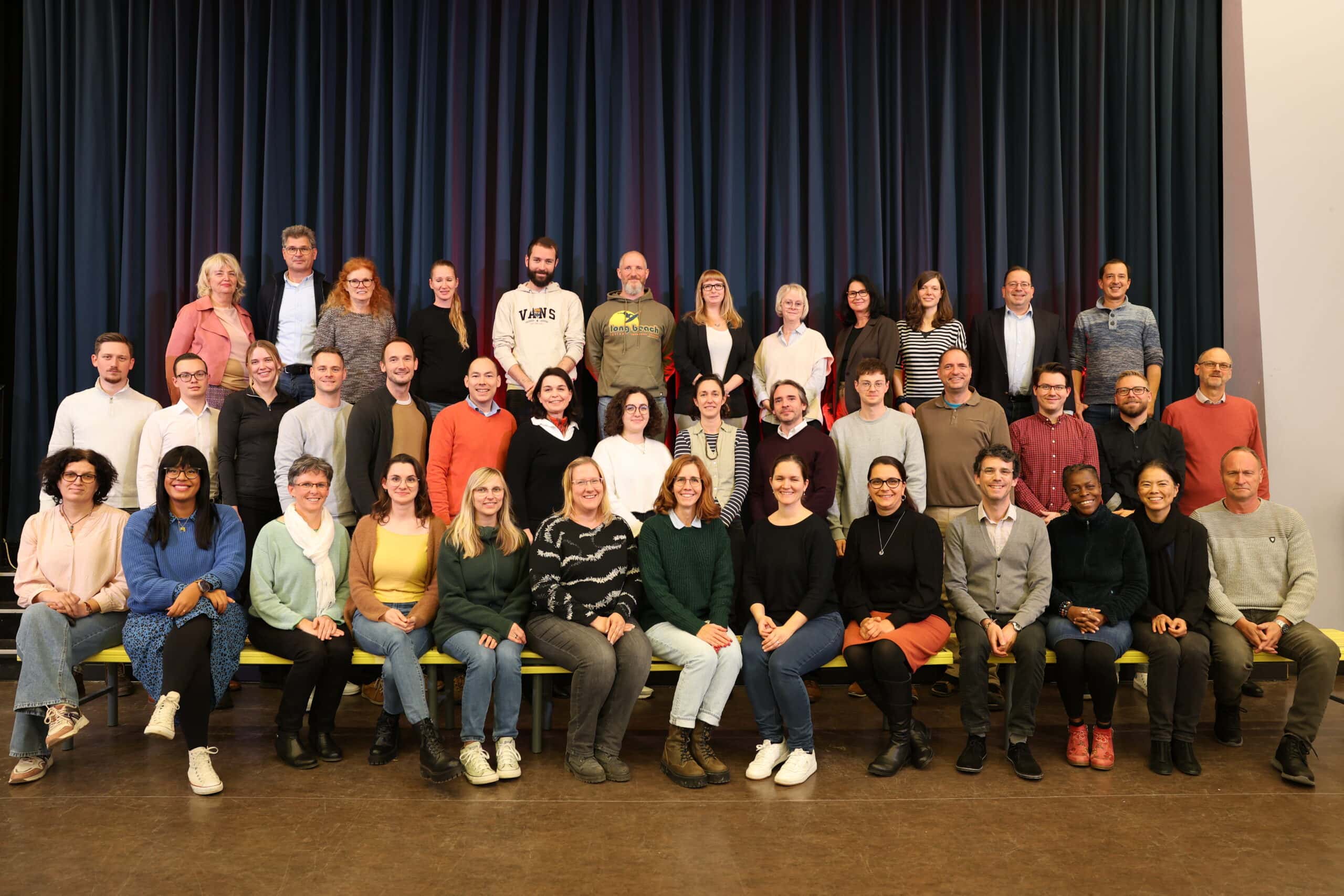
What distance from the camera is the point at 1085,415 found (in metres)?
5.13

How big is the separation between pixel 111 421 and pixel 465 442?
5.36 ft

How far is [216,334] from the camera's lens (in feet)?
15.5

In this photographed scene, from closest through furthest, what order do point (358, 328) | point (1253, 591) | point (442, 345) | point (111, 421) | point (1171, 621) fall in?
point (1171, 621)
point (1253, 591)
point (111, 421)
point (358, 328)
point (442, 345)

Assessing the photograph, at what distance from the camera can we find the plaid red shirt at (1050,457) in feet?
14.2

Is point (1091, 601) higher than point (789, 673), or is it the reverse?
point (1091, 601)

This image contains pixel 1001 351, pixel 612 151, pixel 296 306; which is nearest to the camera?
pixel 296 306

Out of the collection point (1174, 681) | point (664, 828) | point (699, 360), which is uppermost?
point (699, 360)

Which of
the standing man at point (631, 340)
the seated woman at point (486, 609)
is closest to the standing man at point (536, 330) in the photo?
the standing man at point (631, 340)

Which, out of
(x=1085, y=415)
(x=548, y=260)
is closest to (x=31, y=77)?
(x=548, y=260)

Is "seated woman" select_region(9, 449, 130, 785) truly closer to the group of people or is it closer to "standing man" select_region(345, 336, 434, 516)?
the group of people

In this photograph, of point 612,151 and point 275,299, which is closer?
point 275,299

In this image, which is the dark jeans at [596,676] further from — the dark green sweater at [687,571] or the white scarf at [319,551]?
the white scarf at [319,551]

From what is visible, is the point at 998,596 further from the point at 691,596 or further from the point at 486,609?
the point at 486,609

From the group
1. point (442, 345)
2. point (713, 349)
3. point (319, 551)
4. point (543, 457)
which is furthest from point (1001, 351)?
point (319, 551)
